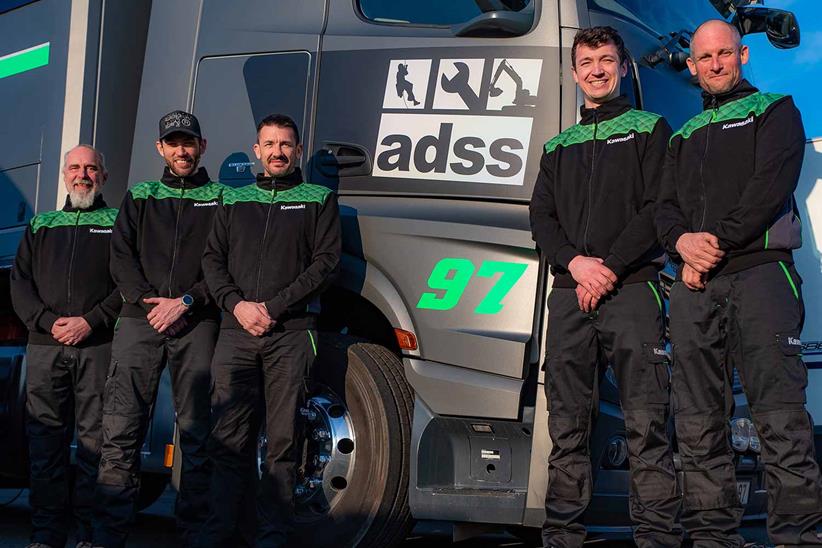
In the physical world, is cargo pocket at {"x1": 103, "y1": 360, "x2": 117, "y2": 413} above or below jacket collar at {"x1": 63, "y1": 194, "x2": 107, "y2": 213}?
below

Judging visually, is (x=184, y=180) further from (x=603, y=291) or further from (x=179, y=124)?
(x=603, y=291)

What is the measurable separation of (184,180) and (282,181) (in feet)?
1.74

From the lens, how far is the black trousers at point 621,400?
3869mm

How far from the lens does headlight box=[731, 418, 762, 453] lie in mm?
4535

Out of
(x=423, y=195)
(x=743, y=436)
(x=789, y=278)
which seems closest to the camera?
(x=789, y=278)

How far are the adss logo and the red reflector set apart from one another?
0.69 m

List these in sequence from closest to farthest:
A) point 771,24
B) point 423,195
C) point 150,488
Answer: point 423,195 → point 771,24 → point 150,488

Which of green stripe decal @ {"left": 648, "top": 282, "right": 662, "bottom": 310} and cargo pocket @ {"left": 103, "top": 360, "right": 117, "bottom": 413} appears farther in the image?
cargo pocket @ {"left": 103, "top": 360, "right": 117, "bottom": 413}

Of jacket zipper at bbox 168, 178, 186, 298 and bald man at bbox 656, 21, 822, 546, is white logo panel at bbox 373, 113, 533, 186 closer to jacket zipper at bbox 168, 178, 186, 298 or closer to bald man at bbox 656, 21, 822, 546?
bald man at bbox 656, 21, 822, 546

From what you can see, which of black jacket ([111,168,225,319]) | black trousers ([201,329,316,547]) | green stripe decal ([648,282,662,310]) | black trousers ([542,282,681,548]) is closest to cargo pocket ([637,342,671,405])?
black trousers ([542,282,681,548])

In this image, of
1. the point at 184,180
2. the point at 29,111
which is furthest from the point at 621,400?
the point at 29,111

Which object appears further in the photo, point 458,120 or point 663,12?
point 663,12

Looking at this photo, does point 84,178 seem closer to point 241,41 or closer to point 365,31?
point 241,41

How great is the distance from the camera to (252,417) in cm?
474
